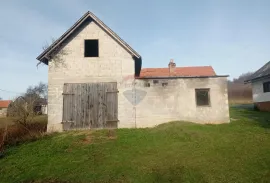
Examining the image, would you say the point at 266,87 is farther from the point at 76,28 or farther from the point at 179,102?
the point at 76,28

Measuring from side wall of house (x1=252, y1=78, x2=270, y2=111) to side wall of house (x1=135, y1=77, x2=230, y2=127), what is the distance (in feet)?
35.2

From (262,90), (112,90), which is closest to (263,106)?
(262,90)

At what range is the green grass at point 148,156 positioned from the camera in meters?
7.18

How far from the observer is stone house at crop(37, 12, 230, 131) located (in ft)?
48.6

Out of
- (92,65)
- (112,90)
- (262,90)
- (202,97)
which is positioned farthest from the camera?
(262,90)

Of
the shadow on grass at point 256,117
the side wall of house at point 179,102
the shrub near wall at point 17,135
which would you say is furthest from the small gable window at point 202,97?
the shrub near wall at point 17,135

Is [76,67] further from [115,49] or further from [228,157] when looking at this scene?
[228,157]

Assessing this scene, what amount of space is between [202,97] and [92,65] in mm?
7816

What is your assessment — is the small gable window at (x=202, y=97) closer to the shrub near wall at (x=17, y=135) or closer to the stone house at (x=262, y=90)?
the shrub near wall at (x=17, y=135)

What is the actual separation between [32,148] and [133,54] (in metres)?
8.39

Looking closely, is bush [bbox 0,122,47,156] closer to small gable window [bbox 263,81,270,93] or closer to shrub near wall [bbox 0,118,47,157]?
shrub near wall [bbox 0,118,47,157]

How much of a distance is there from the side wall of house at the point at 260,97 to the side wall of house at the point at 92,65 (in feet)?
51.7

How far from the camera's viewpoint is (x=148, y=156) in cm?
907

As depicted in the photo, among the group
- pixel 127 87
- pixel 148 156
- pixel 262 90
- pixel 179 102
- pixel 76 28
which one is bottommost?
pixel 148 156
